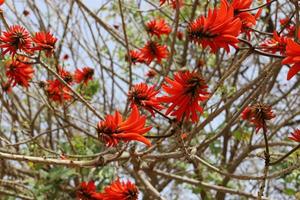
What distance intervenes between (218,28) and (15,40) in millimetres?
780

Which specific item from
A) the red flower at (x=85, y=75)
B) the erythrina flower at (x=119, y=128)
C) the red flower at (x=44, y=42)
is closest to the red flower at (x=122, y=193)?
the erythrina flower at (x=119, y=128)

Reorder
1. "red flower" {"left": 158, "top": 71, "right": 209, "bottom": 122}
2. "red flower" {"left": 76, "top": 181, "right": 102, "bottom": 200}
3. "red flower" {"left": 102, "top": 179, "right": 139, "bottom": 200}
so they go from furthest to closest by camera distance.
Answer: "red flower" {"left": 76, "top": 181, "right": 102, "bottom": 200} → "red flower" {"left": 102, "top": 179, "right": 139, "bottom": 200} → "red flower" {"left": 158, "top": 71, "right": 209, "bottom": 122}

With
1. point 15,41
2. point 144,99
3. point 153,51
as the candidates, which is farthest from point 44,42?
point 153,51

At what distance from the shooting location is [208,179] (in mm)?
3799

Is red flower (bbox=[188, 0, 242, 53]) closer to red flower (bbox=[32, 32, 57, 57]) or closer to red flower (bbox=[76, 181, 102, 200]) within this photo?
red flower (bbox=[32, 32, 57, 57])

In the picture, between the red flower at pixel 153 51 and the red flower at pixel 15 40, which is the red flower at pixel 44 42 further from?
the red flower at pixel 153 51

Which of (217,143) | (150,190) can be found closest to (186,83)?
(150,190)

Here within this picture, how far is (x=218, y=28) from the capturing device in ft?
3.75

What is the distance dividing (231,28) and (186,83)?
197 millimetres

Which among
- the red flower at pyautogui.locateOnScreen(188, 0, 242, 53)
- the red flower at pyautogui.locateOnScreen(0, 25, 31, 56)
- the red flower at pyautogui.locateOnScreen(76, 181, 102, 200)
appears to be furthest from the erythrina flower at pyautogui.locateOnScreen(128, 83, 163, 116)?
the red flower at pyautogui.locateOnScreen(76, 181, 102, 200)

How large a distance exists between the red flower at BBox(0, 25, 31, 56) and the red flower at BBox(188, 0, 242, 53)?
698 mm

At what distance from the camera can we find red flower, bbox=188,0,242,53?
3.74 ft

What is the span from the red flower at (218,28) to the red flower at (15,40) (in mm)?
698

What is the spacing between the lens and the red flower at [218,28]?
3.74 ft
